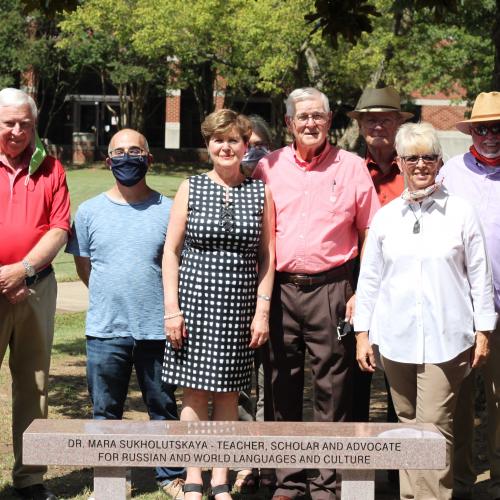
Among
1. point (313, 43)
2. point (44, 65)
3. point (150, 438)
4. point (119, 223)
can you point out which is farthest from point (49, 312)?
point (44, 65)

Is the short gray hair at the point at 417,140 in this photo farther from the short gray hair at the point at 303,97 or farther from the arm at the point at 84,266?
the arm at the point at 84,266

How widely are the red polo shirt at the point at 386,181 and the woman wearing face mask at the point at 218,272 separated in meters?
0.89

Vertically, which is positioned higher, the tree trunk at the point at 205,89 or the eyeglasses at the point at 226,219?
the tree trunk at the point at 205,89

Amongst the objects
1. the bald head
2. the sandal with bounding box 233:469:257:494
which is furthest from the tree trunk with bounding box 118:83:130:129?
the sandal with bounding box 233:469:257:494

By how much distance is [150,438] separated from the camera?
14.5ft

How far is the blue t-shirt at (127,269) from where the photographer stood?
218 inches

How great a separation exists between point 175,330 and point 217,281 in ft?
1.08

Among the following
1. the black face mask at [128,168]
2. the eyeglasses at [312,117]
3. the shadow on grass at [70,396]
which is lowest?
the shadow on grass at [70,396]

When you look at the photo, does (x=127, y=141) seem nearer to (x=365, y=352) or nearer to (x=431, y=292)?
(x=365, y=352)

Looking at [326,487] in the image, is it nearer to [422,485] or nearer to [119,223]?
[422,485]

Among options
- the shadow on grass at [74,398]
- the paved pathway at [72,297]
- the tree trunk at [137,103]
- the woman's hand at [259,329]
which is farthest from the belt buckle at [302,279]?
the tree trunk at [137,103]

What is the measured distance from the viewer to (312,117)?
212 inches

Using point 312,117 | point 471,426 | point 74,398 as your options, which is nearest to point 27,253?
point 312,117

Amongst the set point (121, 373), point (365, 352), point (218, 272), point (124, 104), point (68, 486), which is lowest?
point (68, 486)
